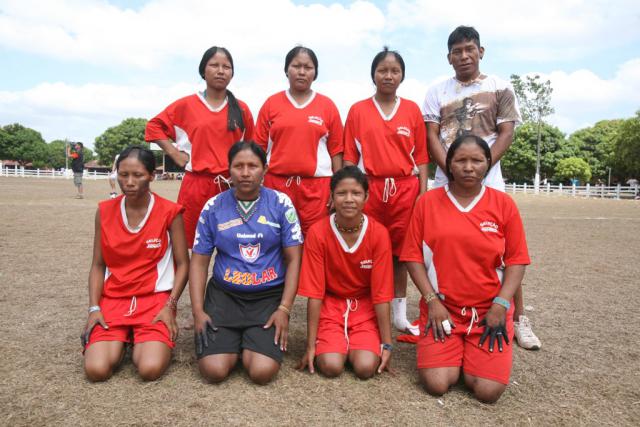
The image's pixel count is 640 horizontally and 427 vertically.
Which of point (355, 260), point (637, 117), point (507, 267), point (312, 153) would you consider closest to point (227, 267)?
point (355, 260)

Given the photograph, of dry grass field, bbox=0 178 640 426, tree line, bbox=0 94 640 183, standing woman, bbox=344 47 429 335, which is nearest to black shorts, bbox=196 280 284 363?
dry grass field, bbox=0 178 640 426

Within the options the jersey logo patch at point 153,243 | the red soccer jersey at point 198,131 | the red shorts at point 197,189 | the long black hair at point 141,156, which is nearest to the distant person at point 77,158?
the red soccer jersey at point 198,131

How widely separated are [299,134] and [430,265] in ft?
4.81

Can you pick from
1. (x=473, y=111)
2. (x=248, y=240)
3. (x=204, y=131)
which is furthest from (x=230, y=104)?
(x=473, y=111)

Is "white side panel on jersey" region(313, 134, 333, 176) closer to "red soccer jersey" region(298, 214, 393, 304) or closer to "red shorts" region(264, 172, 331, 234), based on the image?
"red shorts" region(264, 172, 331, 234)

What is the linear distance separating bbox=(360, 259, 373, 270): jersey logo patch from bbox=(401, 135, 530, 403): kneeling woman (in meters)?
0.26

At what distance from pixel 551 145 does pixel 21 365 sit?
155ft

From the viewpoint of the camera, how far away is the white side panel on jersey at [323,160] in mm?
3916

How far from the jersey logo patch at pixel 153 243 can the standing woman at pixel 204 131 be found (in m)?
0.72

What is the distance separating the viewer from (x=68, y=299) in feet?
15.3

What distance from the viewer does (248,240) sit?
3.35m

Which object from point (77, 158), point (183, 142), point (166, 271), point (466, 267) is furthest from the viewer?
point (77, 158)

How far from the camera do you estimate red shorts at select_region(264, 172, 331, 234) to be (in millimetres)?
3891

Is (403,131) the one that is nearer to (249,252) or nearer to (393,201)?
(393,201)
